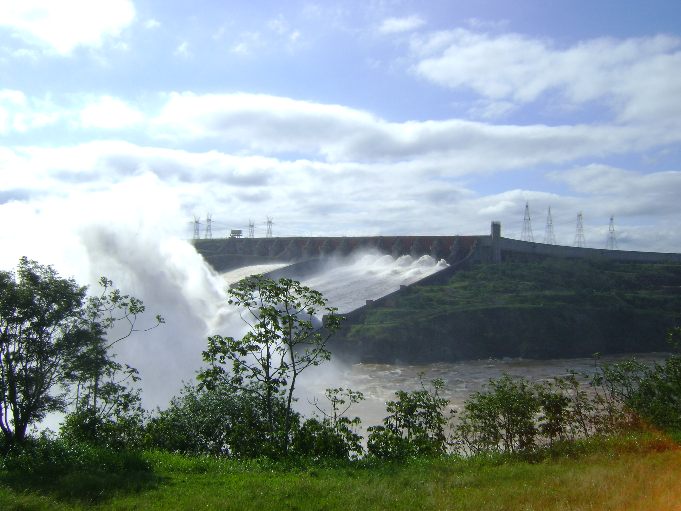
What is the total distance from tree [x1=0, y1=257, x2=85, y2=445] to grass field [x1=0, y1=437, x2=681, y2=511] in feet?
6.98

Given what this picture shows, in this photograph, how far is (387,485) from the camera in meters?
6.85

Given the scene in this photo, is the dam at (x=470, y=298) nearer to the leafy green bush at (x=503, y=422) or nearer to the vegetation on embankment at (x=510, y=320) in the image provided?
the vegetation on embankment at (x=510, y=320)

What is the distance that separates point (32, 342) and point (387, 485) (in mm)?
5871

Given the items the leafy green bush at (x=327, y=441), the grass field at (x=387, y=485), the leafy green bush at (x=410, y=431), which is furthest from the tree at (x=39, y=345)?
the leafy green bush at (x=410, y=431)

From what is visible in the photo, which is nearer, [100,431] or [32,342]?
[32,342]

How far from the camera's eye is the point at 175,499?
6449 millimetres

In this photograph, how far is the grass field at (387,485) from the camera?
611 centimetres

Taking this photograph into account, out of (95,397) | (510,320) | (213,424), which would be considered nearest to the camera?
(213,424)

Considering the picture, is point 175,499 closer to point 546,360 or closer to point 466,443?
point 466,443

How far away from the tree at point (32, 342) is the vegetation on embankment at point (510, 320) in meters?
27.8

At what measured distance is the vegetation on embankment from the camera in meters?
38.2

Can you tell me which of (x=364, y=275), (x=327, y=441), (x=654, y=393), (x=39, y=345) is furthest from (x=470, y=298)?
(x=39, y=345)

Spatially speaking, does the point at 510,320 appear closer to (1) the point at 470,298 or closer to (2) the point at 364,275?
(1) the point at 470,298

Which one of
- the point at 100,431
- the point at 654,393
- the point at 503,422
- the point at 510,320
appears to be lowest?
the point at 510,320
